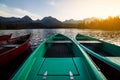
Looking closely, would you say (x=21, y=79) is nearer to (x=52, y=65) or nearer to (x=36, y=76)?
(x=36, y=76)

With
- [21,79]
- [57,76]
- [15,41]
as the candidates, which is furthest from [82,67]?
[15,41]

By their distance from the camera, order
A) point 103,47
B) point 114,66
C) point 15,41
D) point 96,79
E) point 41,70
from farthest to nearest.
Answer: point 15,41 → point 103,47 → point 114,66 → point 41,70 → point 96,79

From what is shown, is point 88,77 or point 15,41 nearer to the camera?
point 88,77

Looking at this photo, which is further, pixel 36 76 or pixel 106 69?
pixel 106 69

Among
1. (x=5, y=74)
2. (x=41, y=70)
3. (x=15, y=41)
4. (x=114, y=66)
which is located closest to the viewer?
(x=41, y=70)

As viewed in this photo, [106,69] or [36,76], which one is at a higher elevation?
[36,76]

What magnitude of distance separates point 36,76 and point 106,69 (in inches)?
137

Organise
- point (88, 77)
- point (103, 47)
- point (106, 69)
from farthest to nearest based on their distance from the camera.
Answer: point (103, 47)
point (106, 69)
point (88, 77)

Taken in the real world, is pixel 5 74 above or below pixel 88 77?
below

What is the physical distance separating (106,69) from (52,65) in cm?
269

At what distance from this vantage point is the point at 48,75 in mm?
4055

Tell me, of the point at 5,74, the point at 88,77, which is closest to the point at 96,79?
the point at 88,77

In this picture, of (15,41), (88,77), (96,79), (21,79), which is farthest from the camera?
(15,41)

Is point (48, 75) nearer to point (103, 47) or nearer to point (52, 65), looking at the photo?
point (52, 65)
